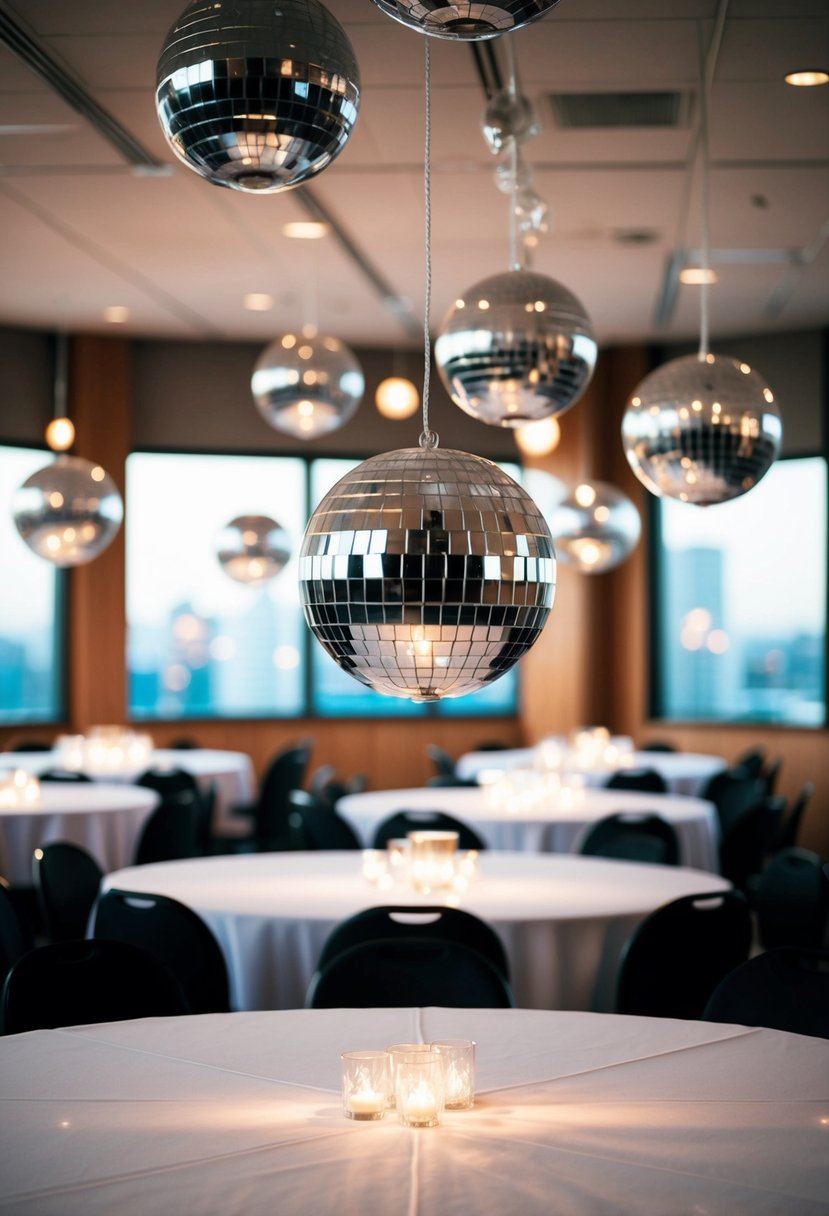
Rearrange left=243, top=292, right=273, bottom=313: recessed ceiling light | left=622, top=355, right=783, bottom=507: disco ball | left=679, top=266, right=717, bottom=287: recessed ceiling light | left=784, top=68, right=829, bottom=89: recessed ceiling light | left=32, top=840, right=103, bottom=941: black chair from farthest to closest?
left=243, top=292, right=273, bottom=313: recessed ceiling light < left=679, top=266, right=717, bottom=287: recessed ceiling light < left=784, top=68, right=829, bottom=89: recessed ceiling light < left=32, top=840, right=103, bottom=941: black chair < left=622, top=355, right=783, bottom=507: disco ball

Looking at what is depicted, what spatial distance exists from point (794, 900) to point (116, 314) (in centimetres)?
716

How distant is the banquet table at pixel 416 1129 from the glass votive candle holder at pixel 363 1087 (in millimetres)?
24

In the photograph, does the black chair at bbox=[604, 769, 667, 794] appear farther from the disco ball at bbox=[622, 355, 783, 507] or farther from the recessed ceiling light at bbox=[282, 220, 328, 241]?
the disco ball at bbox=[622, 355, 783, 507]

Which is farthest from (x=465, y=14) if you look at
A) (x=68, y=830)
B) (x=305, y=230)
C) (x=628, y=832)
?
(x=305, y=230)

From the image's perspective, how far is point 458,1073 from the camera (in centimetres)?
224

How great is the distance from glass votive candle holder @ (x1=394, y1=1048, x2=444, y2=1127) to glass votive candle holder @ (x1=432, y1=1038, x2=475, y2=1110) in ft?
0.17

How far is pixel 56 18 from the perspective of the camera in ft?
17.5

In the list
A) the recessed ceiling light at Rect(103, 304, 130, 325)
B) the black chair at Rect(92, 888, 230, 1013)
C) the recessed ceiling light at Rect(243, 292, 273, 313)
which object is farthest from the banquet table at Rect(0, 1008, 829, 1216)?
the recessed ceiling light at Rect(103, 304, 130, 325)

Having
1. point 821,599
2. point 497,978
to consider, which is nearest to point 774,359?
point 821,599

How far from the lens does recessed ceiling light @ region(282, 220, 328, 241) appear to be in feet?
26.3

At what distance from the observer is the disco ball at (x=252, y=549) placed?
8773 millimetres

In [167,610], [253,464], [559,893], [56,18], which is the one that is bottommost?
[559,893]

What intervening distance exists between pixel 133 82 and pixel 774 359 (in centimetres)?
666

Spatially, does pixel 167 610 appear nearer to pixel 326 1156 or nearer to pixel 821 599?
pixel 821 599
